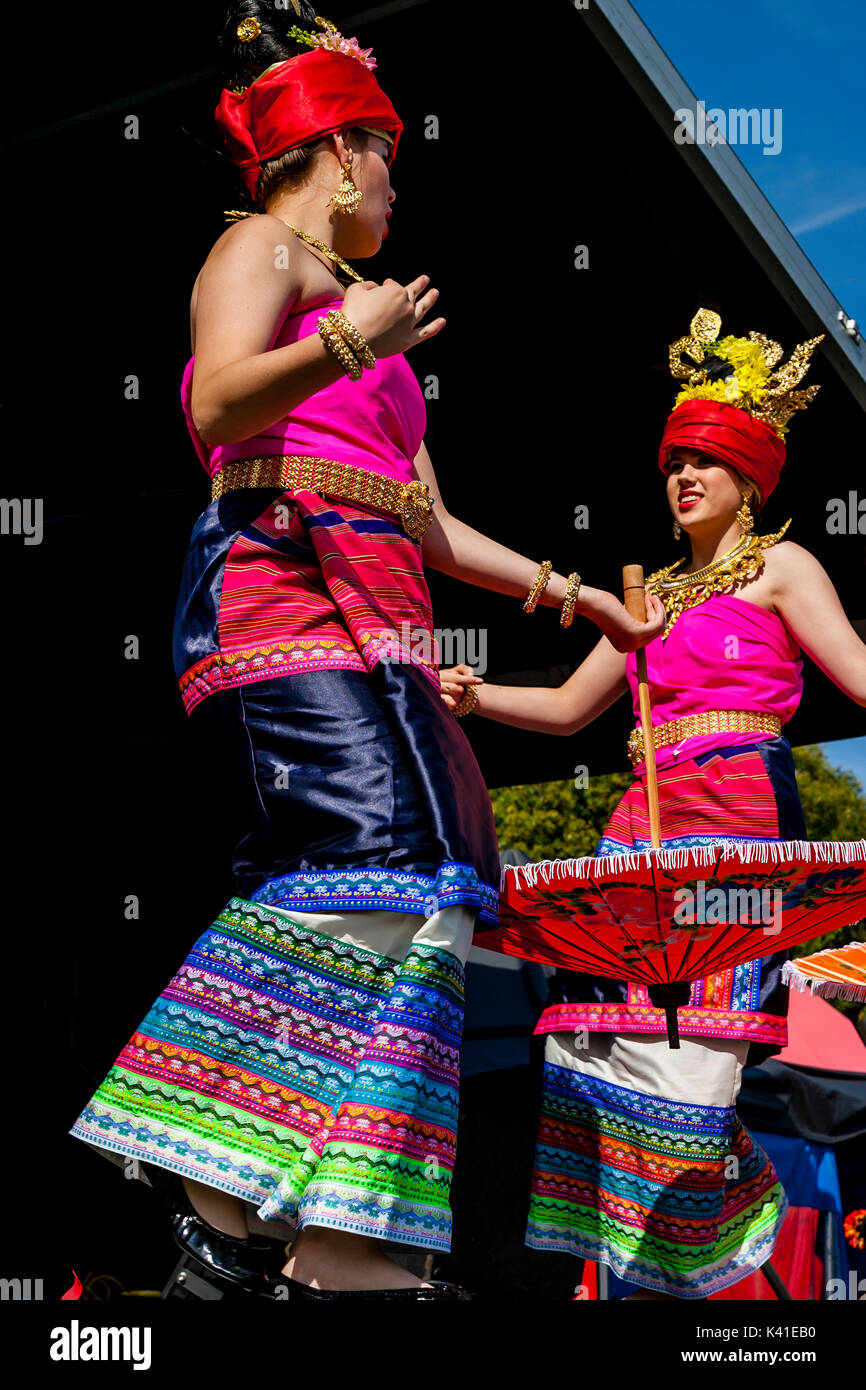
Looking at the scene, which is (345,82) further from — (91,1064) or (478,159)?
(91,1064)

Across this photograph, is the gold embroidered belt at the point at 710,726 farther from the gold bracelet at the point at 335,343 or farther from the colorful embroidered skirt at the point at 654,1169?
the gold bracelet at the point at 335,343

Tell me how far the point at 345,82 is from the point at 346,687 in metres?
1.08

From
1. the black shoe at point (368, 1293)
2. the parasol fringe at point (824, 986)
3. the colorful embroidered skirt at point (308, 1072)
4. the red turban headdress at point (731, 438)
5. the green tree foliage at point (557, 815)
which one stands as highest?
the green tree foliage at point (557, 815)

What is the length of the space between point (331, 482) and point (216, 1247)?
111cm

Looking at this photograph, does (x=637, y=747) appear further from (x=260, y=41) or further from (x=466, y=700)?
(x=260, y=41)

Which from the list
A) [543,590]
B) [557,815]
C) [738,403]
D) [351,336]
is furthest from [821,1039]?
[557,815]

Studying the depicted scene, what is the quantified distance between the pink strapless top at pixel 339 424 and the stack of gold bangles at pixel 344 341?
0.57 ft

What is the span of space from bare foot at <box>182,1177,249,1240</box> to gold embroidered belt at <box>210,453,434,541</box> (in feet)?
3.35

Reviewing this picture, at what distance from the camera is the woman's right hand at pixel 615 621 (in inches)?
100

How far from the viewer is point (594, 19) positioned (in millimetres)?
3508

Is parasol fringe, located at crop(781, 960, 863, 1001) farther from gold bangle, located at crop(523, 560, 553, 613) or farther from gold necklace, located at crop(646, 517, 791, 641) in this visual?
gold bangle, located at crop(523, 560, 553, 613)

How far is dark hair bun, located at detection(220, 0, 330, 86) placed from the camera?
2.53 meters

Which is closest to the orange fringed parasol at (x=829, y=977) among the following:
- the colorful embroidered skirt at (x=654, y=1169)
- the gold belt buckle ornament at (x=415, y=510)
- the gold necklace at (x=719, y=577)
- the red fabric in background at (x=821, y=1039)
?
the colorful embroidered skirt at (x=654, y=1169)
